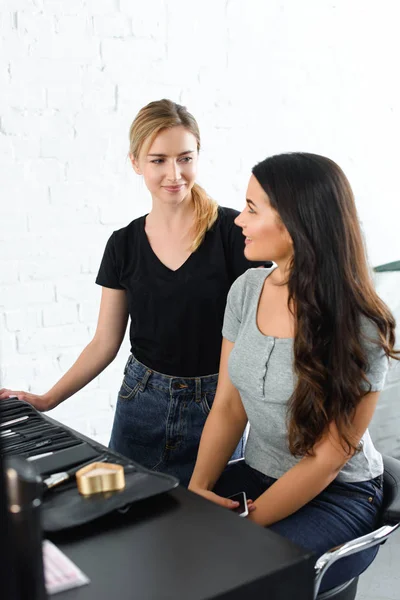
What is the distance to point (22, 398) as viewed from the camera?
1.53 m

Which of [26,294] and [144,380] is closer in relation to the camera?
[144,380]

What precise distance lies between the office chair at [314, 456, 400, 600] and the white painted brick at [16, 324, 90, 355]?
1248 mm

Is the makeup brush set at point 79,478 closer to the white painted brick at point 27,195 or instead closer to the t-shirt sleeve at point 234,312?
the t-shirt sleeve at point 234,312

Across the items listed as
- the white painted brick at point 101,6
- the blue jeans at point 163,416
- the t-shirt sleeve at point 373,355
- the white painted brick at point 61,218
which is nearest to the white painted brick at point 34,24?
the white painted brick at point 101,6

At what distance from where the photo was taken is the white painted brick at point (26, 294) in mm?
2297

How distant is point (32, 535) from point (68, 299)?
1.85 m

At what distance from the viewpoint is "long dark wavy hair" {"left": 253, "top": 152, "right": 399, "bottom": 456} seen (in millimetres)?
1319

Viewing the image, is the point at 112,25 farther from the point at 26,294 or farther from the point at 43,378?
the point at 43,378

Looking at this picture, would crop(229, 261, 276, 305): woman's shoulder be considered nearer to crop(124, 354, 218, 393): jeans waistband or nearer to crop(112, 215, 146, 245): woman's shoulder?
crop(124, 354, 218, 393): jeans waistband

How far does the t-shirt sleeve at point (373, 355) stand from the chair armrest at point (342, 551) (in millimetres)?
258

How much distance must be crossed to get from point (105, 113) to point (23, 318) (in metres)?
0.70

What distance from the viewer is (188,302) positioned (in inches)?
67.5

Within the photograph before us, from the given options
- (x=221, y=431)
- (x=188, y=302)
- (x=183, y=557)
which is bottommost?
(x=221, y=431)

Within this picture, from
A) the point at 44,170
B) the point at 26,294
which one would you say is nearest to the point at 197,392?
the point at 26,294
